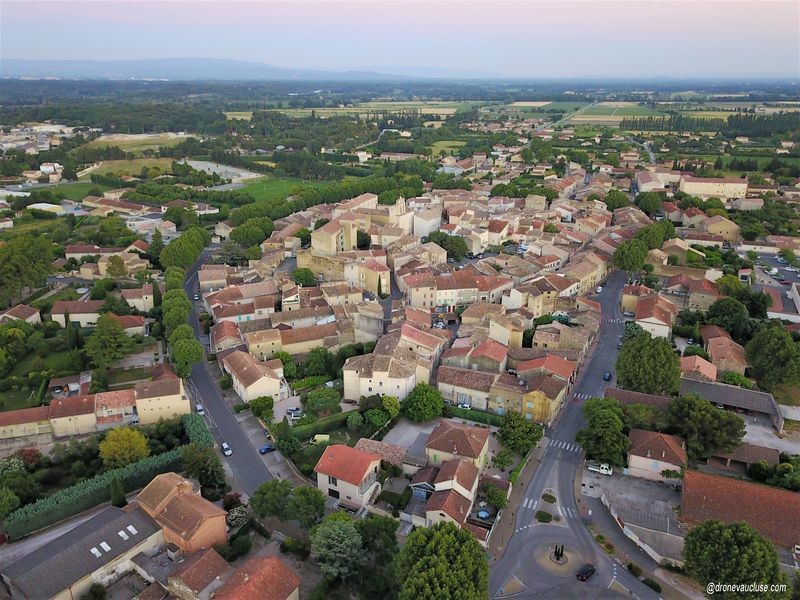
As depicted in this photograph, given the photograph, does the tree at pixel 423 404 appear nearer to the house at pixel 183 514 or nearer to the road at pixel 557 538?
the road at pixel 557 538

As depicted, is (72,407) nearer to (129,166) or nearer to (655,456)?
(655,456)

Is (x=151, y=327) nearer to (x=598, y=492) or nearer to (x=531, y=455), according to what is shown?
(x=531, y=455)

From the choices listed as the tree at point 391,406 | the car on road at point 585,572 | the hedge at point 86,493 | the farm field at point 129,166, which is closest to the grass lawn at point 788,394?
the car on road at point 585,572

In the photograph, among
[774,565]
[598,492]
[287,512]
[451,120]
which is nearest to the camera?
[774,565]

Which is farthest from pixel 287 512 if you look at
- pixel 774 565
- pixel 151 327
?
pixel 151 327

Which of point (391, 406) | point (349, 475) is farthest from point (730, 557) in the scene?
point (391, 406)

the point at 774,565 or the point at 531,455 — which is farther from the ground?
the point at 774,565

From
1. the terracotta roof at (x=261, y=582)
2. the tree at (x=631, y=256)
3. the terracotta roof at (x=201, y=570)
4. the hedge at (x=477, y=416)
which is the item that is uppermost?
the tree at (x=631, y=256)
